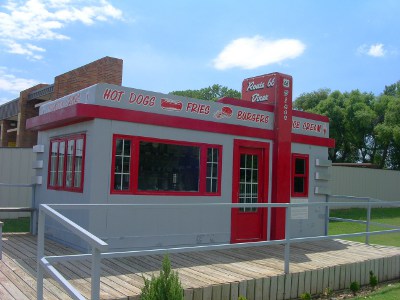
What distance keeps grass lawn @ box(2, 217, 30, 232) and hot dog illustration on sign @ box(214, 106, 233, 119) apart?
5716 mm

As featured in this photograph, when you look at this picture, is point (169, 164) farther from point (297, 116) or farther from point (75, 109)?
point (297, 116)

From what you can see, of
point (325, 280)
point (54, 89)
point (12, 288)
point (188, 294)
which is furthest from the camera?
point (54, 89)

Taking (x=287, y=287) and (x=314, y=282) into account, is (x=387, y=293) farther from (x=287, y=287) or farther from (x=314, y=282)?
(x=287, y=287)

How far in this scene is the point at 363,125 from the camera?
109 ft

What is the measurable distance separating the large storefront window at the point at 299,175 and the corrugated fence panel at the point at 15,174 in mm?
8502

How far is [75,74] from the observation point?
19.5 meters

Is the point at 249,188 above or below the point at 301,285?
above

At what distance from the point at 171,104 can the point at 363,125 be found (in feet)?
88.8

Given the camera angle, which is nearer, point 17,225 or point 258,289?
point 258,289

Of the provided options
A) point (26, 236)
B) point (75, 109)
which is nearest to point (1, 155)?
point (26, 236)

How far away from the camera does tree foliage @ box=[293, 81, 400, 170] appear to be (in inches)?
1261

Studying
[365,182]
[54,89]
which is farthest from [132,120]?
[365,182]

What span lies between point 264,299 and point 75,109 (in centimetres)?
436

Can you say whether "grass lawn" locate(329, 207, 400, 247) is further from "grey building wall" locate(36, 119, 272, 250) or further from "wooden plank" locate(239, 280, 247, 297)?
"wooden plank" locate(239, 280, 247, 297)
